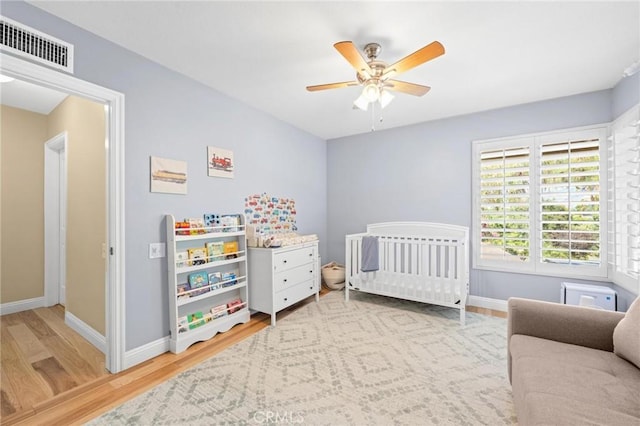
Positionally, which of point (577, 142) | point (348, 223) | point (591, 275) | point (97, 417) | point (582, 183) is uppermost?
point (577, 142)

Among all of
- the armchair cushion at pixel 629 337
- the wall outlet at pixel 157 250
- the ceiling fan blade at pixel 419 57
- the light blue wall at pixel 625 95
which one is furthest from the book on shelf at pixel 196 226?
the light blue wall at pixel 625 95

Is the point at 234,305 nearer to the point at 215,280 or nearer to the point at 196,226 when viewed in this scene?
the point at 215,280

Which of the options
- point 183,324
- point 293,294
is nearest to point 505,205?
point 293,294

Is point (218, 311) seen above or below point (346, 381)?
above

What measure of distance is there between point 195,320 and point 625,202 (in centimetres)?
411

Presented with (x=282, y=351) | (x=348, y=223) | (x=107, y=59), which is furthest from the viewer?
(x=348, y=223)

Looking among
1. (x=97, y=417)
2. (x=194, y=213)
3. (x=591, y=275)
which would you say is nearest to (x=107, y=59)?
(x=194, y=213)

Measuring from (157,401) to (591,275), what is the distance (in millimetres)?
4092

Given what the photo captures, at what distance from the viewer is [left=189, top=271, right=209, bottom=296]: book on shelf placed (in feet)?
8.16

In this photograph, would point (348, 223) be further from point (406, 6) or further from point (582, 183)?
point (406, 6)

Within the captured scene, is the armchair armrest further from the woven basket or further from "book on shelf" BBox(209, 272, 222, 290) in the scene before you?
the woven basket

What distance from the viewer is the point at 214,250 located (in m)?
2.69

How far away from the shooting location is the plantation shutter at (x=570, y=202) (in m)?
2.81

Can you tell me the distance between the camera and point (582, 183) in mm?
2846
